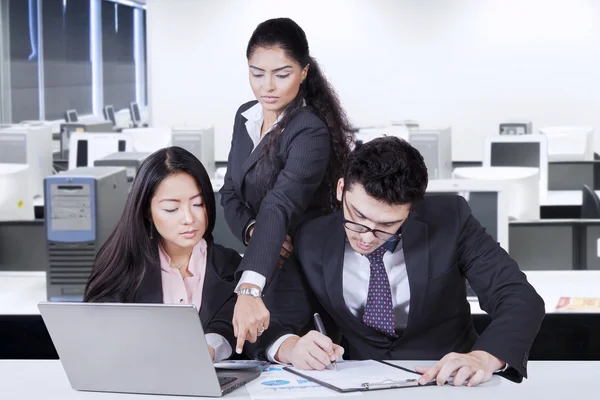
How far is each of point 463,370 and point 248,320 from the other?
0.48 metres

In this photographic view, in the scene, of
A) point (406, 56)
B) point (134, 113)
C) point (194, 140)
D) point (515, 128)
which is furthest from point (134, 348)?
point (134, 113)

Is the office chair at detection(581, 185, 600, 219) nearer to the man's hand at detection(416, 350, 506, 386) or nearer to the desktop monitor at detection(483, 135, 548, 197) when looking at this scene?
the desktop monitor at detection(483, 135, 548, 197)

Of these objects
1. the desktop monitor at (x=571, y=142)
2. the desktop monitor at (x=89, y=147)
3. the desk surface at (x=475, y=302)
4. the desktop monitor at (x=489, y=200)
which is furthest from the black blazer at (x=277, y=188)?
the desktop monitor at (x=571, y=142)

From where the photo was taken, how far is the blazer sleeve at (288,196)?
223 centimetres

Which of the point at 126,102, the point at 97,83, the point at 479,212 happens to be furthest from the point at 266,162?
the point at 126,102

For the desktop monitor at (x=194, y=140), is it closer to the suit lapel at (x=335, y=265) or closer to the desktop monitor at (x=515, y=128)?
the desktop monitor at (x=515, y=128)

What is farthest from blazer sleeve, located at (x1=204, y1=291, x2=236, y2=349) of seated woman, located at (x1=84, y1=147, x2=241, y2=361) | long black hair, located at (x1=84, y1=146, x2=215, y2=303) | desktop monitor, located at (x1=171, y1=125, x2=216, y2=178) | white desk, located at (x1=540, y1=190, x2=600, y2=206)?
desktop monitor, located at (x1=171, y1=125, x2=216, y2=178)

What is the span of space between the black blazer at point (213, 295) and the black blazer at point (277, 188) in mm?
A: 130

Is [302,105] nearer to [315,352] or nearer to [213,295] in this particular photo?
[213,295]

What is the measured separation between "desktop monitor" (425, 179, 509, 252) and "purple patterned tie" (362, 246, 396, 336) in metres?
1.07

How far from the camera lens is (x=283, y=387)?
1.99m

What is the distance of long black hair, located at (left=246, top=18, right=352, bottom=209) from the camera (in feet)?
7.93

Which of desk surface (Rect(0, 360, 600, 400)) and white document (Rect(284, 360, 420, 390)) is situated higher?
white document (Rect(284, 360, 420, 390))

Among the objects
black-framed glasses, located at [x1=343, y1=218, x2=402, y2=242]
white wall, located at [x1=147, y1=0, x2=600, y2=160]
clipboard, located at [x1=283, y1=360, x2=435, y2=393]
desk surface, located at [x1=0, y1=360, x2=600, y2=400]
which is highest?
white wall, located at [x1=147, y1=0, x2=600, y2=160]
